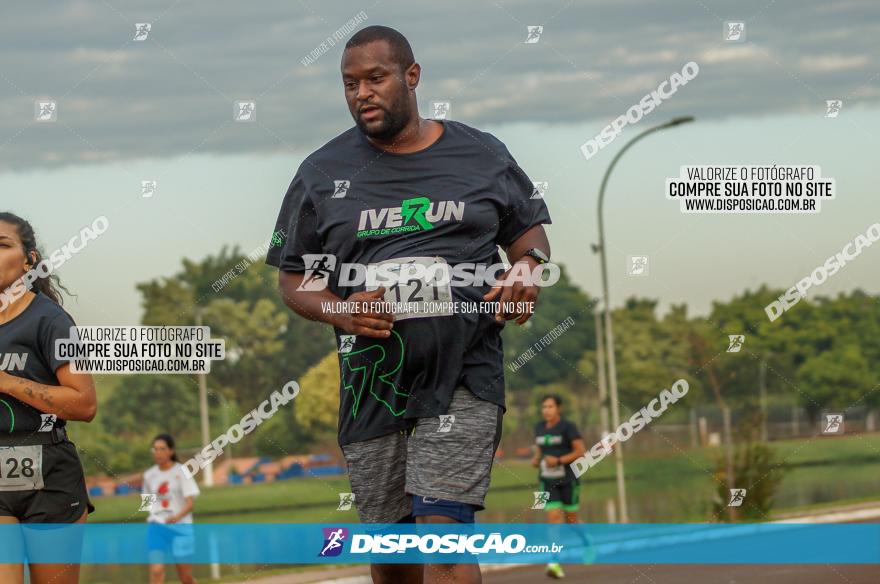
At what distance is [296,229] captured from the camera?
530cm

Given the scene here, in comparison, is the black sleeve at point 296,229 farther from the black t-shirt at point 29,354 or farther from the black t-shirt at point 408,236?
the black t-shirt at point 29,354

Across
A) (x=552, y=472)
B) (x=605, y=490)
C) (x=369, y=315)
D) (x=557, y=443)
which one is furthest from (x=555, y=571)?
(x=605, y=490)

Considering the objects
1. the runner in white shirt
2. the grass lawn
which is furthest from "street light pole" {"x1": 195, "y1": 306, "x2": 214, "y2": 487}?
the runner in white shirt

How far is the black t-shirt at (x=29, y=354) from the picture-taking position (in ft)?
18.8

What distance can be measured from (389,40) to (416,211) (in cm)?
66

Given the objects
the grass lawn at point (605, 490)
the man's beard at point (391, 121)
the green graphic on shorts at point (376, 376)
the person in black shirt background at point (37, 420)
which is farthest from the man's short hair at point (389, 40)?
the grass lawn at point (605, 490)

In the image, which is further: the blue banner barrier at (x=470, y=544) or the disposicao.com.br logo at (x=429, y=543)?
the blue banner barrier at (x=470, y=544)

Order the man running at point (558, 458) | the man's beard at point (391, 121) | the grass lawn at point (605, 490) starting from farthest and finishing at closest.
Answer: the grass lawn at point (605, 490), the man running at point (558, 458), the man's beard at point (391, 121)

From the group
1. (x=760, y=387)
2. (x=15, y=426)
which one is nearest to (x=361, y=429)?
(x=15, y=426)

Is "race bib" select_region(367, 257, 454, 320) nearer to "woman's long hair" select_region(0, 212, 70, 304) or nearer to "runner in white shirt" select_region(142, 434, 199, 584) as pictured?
"woman's long hair" select_region(0, 212, 70, 304)

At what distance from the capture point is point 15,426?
572 cm

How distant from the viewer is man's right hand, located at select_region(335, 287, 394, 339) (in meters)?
4.91

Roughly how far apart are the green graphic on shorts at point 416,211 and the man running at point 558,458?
1040 cm

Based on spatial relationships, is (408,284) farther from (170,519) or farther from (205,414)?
(205,414)
